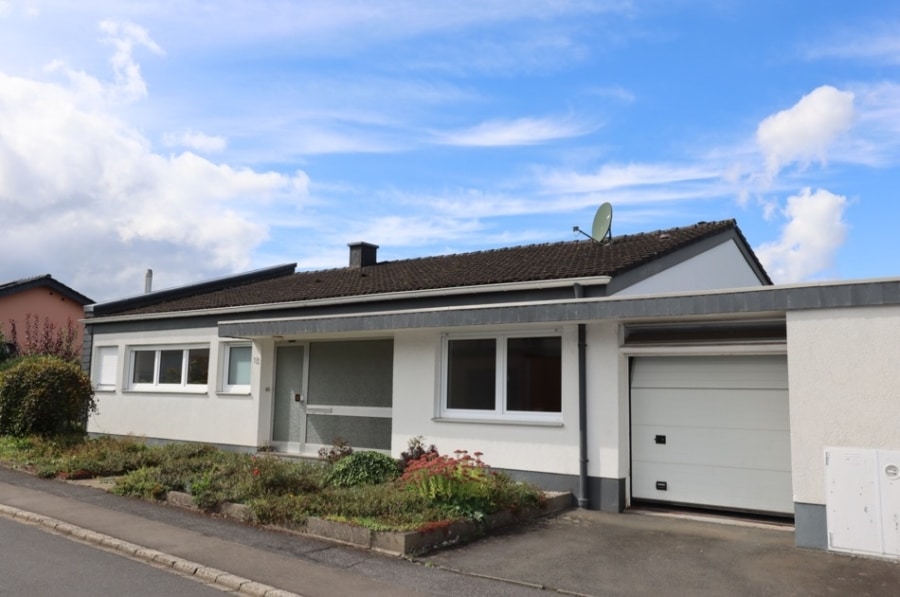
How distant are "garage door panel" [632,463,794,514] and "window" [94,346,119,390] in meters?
13.5

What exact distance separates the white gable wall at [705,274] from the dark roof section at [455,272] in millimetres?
363

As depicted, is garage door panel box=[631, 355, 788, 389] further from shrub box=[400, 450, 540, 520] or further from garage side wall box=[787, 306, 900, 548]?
shrub box=[400, 450, 540, 520]

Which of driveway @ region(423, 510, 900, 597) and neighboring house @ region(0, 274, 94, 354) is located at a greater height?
neighboring house @ region(0, 274, 94, 354)

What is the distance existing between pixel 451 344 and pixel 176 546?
17.8ft

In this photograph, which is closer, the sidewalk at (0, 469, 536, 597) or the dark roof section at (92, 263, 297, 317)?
the sidewalk at (0, 469, 536, 597)

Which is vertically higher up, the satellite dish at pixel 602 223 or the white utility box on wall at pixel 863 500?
the satellite dish at pixel 602 223

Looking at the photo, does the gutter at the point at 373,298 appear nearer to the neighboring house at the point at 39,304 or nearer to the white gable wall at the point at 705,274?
the white gable wall at the point at 705,274

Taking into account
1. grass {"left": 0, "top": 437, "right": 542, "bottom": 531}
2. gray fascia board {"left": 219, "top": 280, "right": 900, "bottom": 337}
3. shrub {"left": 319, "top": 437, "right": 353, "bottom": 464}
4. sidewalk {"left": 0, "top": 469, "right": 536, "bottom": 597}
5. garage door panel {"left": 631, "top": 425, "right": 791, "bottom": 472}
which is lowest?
sidewalk {"left": 0, "top": 469, "right": 536, "bottom": 597}

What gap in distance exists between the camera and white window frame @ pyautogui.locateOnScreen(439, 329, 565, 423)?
10531mm

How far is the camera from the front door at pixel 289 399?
14.4 meters

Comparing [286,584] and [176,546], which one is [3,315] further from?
[286,584]

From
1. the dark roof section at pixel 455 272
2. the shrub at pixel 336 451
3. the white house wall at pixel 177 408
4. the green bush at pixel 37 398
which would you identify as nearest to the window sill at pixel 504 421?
the shrub at pixel 336 451

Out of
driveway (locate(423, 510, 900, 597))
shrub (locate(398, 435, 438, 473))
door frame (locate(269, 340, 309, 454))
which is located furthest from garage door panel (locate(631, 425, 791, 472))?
door frame (locate(269, 340, 309, 454))

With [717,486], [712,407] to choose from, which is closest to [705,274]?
[712,407]
